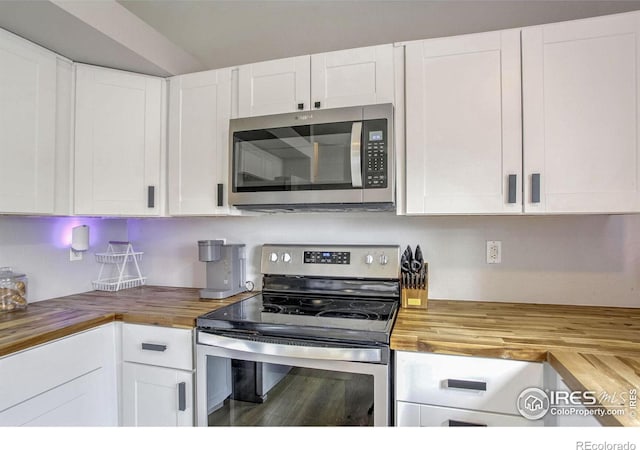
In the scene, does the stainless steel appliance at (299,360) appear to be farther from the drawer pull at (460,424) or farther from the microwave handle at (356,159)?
the microwave handle at (356,159)

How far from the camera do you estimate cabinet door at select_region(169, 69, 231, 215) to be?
1.74 meters

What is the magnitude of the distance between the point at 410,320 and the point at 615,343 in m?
0.67

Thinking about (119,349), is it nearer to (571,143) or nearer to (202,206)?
(202,206)

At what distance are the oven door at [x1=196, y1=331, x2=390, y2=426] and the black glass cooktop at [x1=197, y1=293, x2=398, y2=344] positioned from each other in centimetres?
5

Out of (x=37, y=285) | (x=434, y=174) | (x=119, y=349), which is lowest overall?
(x=119, y=349)

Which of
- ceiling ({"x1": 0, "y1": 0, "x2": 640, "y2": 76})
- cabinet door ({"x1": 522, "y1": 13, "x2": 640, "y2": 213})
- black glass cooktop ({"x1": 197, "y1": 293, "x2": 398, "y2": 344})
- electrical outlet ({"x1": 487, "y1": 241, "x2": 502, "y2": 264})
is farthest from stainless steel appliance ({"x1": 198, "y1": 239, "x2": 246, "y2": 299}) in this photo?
cabinet door ({"x1": 522, "y1": 13, "x2": 640, "y2": 213})

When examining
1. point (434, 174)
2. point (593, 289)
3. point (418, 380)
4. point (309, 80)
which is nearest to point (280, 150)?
point (309, 80)

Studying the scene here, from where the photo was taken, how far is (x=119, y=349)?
1.55 m

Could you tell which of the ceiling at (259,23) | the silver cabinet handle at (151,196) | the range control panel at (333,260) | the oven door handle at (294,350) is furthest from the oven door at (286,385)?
Answer: the ceiling at (259,23)

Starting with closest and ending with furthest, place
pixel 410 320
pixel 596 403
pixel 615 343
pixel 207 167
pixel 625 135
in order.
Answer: pixel 596 403, pixel 615 343, pixel 625 135, pixel 410 320, pixel 207 167

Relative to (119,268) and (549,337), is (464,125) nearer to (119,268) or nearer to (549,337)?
(549,337)

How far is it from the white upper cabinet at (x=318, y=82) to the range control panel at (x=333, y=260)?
0.73 metres

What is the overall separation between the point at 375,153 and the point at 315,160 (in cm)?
28

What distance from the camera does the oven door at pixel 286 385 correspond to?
3.95 ft
